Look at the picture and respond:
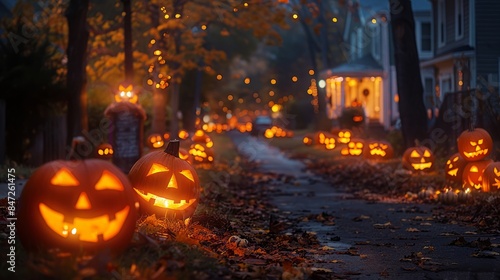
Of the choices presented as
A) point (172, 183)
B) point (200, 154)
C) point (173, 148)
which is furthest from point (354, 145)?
point (172, 183)

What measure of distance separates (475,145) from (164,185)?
8852 millimetres

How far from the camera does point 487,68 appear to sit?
33406mm

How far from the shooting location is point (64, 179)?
7945 millimetres

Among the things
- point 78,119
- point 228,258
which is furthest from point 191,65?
point 228,258

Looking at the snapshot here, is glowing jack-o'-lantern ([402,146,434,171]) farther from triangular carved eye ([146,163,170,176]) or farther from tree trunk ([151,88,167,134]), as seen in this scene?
tree trunk ([151,88,167,134])

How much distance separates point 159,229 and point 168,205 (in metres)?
1.59

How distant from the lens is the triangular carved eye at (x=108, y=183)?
26.2 ft

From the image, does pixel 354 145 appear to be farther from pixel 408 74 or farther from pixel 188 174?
pixel 188 174

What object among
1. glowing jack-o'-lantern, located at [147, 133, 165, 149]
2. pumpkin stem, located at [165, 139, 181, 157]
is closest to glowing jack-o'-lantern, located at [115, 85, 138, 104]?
glowing jack-o'-lantern, located at [147, 133, 165, 149]

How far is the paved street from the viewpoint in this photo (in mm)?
9422

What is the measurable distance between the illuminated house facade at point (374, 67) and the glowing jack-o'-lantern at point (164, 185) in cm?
3296

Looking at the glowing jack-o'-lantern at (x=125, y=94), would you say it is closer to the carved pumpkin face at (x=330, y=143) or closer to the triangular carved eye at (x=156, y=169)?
the triangular carved eye at (x=156, y=169)

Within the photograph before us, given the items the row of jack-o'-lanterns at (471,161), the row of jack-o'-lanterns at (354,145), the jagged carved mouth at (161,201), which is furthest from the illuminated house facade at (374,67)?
the jagged carved mouth at (161,201)

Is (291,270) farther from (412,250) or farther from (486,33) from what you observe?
(486,33)
